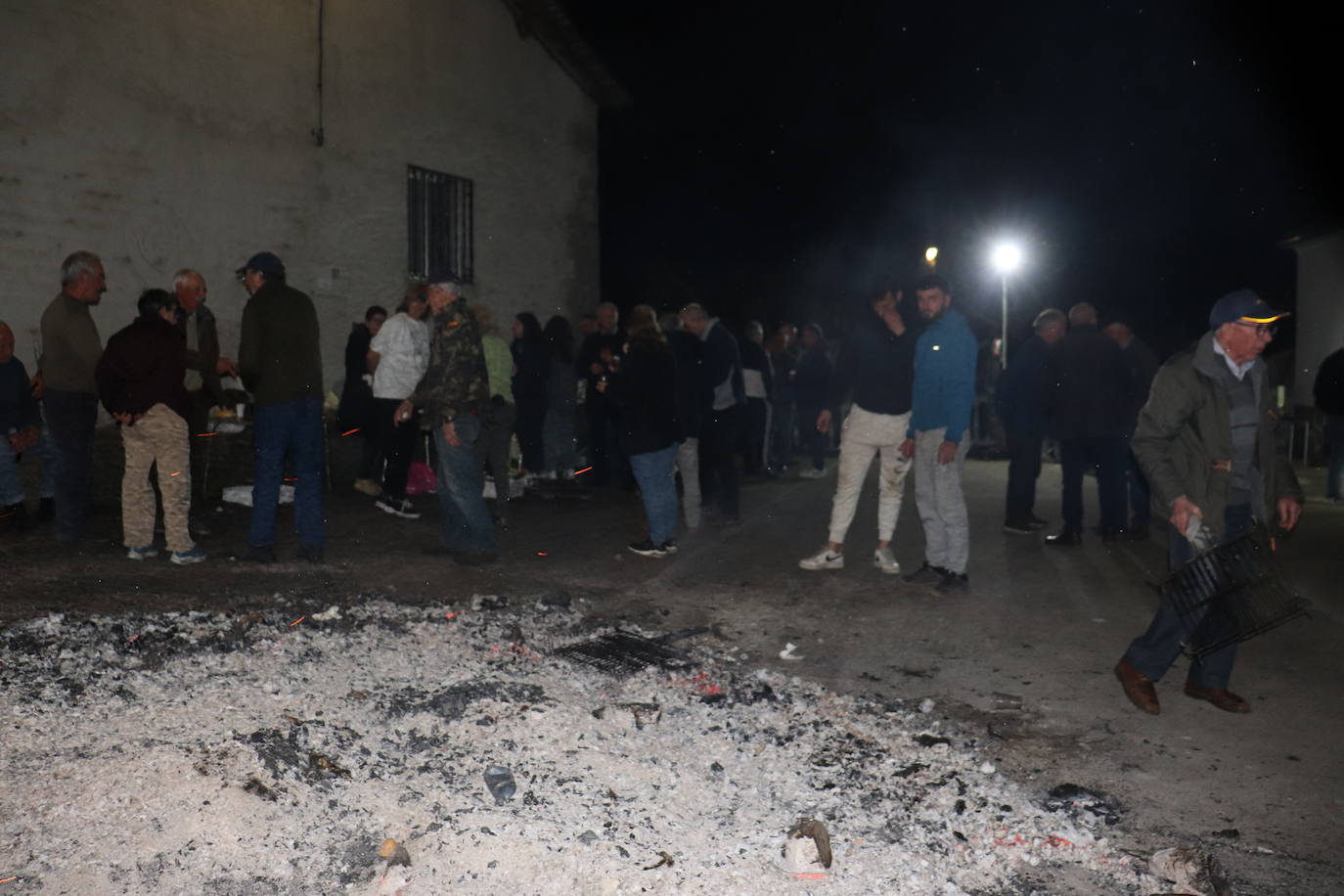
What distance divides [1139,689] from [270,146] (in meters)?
11.0

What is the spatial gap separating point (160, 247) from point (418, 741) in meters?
8.63

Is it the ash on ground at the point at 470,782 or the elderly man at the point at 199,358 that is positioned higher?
the elderly man at the point at 199,358

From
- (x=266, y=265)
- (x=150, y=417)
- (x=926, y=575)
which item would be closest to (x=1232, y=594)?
(x=926, y=575)

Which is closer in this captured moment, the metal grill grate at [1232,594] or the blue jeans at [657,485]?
the metal grill grate at [1232,594]

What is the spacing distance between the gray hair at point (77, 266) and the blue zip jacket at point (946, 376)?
6.08 m

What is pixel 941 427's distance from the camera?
690 centimetres

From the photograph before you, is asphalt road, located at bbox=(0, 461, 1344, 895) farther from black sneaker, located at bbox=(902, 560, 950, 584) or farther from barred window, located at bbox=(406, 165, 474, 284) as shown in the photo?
barred window, located at bbox=(406, 165, 474, 284)

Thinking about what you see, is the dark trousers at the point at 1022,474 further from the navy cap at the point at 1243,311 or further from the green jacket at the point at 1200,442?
the navy cap at the point at 1243,311

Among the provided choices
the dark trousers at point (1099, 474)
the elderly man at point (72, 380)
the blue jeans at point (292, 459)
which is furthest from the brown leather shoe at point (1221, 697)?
the elderly man at point (72, 380)

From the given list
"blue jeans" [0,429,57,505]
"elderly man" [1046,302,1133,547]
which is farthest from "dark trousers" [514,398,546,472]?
"elderly man" [1046,302,1133,547]

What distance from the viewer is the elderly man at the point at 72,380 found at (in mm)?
7824

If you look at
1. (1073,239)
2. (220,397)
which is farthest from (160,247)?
(1073,239)

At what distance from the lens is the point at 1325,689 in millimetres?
5078

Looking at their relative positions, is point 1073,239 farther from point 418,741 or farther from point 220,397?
point 418,741
